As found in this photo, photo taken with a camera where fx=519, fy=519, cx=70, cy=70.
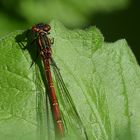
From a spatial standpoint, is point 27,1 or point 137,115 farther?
point 27,1

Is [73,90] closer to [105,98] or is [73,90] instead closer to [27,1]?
[105,98]

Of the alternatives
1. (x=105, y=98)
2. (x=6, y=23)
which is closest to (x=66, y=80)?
(x=105, y=98)

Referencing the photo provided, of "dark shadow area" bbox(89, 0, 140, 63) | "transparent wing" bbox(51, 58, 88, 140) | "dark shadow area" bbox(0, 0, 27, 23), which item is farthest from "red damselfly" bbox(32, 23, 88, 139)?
"dark shadow area" bbox(89, 0, 140, 63)

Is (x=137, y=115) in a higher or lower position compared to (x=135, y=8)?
lower

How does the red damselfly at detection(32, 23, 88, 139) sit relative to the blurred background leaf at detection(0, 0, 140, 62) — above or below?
below

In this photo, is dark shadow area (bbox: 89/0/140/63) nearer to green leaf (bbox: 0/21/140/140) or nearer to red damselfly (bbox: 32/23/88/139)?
red damselfly (bbox: 32/23/88/139)

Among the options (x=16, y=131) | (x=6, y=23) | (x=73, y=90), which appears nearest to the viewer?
(x=16, y=131)

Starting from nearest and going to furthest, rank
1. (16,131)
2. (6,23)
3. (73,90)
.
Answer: (16,131)
(73,90)
(6,23)
